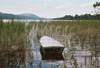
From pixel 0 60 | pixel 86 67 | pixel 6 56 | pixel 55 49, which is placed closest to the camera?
pixel 86 67

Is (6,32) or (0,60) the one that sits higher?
(6,32)

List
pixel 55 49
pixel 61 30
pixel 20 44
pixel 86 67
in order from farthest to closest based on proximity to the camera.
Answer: pixel 61 30, pixel 20 44, pixel 55 49, pixel 86 67

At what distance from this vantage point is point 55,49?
22.8 feet

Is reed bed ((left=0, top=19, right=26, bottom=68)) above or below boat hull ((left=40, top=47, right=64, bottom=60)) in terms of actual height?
above

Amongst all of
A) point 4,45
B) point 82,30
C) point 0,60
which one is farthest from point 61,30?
point 0,60

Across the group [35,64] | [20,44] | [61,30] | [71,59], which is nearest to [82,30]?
[61,30]

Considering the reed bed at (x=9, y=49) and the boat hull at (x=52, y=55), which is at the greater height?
the reed bed at (x=9, y=49)

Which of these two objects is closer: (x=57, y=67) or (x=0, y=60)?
(x=57, y=67)

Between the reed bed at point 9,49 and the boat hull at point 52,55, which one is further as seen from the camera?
the boat hull at point 52,55

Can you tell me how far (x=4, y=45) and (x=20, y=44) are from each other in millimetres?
988

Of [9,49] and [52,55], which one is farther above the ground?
[9,49]

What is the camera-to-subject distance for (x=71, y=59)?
6051 millimetres

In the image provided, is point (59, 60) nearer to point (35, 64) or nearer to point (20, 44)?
point (35, 64)

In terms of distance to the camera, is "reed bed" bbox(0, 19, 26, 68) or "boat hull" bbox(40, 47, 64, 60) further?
"boat hull" bbox(40, 47, 64, 60)
